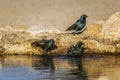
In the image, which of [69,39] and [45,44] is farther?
[69,39]

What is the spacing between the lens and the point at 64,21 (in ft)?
69.3

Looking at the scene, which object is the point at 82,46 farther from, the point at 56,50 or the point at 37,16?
the point at 37,16

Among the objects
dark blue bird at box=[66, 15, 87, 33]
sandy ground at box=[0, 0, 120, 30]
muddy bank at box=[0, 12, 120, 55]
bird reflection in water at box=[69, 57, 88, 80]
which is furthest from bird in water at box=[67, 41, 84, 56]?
sandy ground at box=[0, 0, 120, 30]

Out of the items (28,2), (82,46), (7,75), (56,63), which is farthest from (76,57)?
(7,75)

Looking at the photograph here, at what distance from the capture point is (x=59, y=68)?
15797 mm

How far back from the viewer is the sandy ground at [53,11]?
21047mm

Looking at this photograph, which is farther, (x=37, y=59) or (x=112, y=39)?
(x=112, y=39)

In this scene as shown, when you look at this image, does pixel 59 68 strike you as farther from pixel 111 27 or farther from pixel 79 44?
pixel 111 27

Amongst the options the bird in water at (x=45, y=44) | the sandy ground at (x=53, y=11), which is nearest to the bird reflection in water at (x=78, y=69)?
the bird in water at (x=45, y=44)

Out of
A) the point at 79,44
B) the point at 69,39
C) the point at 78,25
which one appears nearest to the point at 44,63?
the point at 79,44

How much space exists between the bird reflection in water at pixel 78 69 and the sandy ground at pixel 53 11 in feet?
8.92

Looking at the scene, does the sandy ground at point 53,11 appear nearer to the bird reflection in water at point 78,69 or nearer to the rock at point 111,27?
the rock at point 111,27

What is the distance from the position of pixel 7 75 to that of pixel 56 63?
3.32 metres

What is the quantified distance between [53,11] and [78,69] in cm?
625
